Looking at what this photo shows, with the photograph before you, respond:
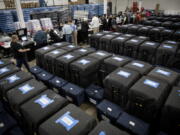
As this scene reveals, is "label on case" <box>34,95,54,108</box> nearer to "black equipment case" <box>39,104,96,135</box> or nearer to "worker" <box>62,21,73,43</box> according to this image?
"black equipment case" <box>39,104,96,135</box>

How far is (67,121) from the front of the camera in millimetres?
1716

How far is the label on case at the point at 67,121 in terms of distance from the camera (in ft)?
5.40

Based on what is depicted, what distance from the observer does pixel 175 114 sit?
190 centimetres

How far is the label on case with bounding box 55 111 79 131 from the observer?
5.40 feet

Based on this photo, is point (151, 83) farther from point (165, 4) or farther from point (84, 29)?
point (165, 4)

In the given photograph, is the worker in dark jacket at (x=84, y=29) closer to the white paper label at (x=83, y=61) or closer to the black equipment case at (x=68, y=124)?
the white paper label at (x=83, y=61)

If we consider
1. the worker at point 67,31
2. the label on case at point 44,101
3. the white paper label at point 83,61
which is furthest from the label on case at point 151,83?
the worker at point 67,31

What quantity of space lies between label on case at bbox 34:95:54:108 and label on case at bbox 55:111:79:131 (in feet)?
1.10

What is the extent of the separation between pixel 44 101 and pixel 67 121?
0.52 meters

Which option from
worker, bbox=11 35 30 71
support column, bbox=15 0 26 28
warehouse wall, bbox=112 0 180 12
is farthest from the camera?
warehouse wall, bbox=112 0 180 12

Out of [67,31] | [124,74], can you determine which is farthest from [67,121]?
[67,31]

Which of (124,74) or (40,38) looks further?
(40,38)

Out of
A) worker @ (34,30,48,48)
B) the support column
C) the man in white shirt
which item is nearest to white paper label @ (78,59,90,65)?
worker @ (34,30,48,48)

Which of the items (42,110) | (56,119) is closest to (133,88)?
(56,119)
